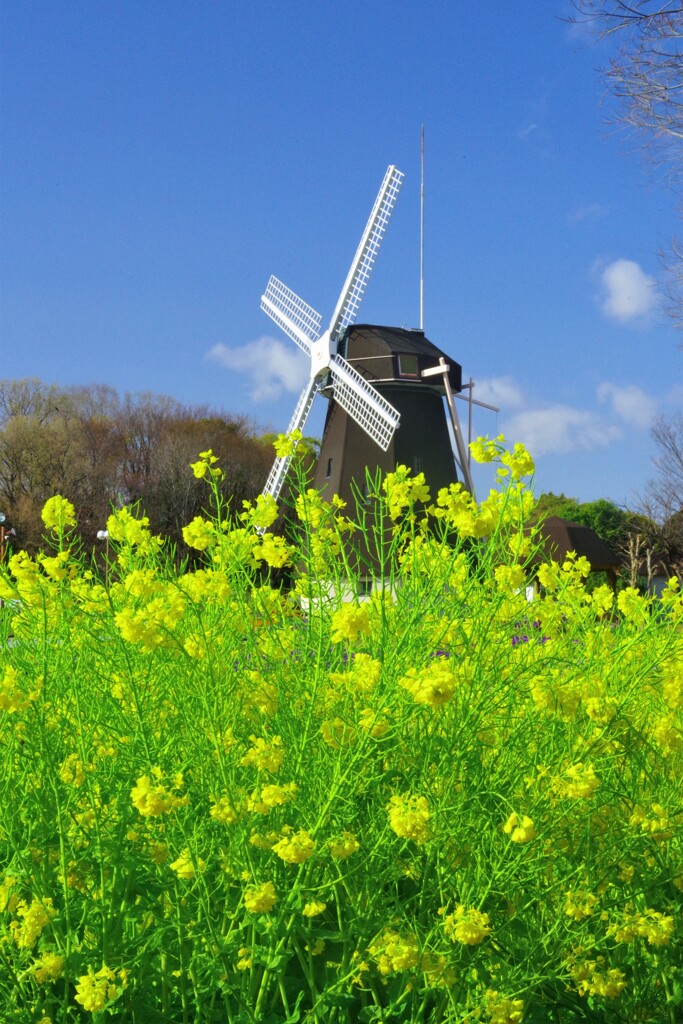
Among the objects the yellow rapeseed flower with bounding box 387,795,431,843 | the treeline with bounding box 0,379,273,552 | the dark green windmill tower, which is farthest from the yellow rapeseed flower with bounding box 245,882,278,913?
the treeline with bounding box 0,379,273,552

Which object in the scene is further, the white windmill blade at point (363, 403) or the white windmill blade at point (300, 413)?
the white windmill blade at point (300, 413)

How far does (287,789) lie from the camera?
7.85 ft

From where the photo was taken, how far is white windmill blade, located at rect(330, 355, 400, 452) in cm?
1986

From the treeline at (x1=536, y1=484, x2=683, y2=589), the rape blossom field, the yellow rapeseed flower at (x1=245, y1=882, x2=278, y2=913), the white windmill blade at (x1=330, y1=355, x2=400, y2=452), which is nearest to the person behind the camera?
the yellow rapeseed flower at (x1=245, y1=882, x2=278, y2=913)

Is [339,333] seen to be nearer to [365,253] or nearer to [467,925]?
[365,253]

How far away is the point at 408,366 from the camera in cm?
2133

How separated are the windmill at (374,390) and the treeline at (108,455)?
1138 centimetres

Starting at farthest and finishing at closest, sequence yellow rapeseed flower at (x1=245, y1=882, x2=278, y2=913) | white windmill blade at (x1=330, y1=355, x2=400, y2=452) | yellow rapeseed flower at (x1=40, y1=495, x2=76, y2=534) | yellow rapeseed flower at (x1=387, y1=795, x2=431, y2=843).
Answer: white windmill blade at (x1=330, y1=355, x2=400, y2=452), yellow rapeseed flower at (x1=40, y1=495, x2=76, y2=534), yellow rapeseed flower at (x1=245, y1=882, x2=278, y2=913), yellow rapeseed flower at (x1=387, y1=795, x2=431, y2=843)

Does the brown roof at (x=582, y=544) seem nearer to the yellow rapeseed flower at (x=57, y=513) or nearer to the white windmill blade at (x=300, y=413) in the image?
the white windmill blade at (x=300, y=413)

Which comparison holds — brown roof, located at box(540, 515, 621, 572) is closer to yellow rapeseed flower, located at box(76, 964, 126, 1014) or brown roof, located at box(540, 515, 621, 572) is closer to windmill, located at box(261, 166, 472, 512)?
windmill, located at box(261, 166, 472, 512)

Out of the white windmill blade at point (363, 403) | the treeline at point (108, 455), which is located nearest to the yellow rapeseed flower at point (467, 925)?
the white windmill blade at point (363, 403)

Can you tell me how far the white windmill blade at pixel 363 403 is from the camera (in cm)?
1986

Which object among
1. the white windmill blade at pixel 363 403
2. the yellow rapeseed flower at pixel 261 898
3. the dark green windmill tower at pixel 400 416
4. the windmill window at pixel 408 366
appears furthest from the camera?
the windmill window at pixel 408 366

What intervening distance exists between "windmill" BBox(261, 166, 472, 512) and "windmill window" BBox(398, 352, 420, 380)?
22 millimetres
